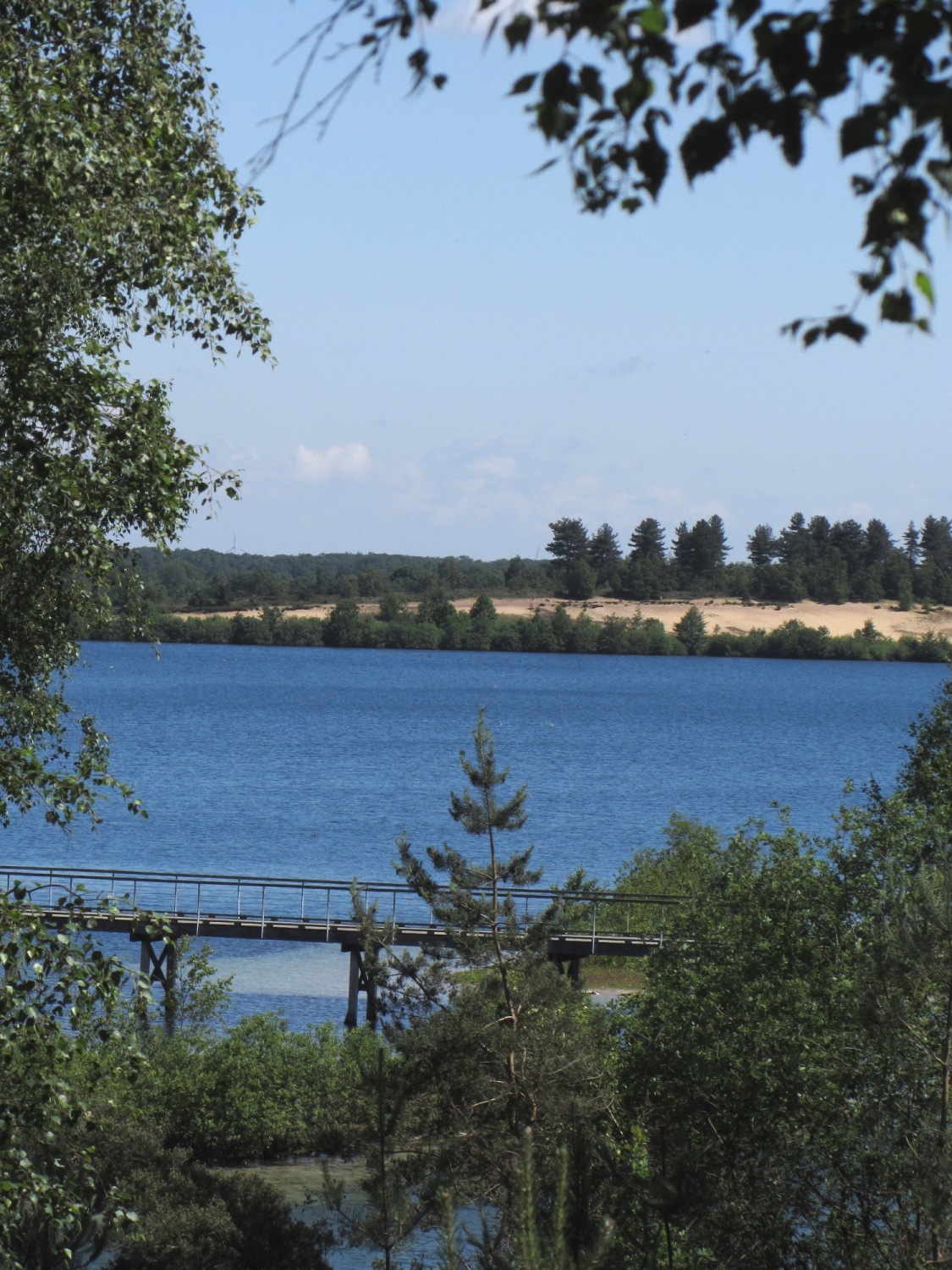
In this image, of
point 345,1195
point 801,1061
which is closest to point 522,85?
point 801,1061

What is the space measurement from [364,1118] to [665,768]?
6504cm

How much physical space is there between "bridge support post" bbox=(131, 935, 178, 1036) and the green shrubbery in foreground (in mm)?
2324

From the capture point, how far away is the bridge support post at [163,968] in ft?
94.9

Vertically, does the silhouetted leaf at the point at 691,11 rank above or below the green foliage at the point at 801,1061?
above

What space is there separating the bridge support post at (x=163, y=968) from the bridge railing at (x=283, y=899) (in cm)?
112

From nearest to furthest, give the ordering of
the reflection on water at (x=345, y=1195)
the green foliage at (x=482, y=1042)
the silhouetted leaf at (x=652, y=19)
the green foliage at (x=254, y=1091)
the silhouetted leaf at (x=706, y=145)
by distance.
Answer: the silhouetted leaf at (x=652, y=19) < the silhouetted leaf at (x=706, y=145) < the green foliage at (x=482, y=1042) < the reflection on water at (x=345, y=1195) < the green foliage at (x=254, y=1091)

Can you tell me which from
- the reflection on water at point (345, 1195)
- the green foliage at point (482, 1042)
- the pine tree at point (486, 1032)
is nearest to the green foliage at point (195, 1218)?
the reflection on water at point (345, 1195)

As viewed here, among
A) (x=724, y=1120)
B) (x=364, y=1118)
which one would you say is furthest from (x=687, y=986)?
(x=364, y=1118)

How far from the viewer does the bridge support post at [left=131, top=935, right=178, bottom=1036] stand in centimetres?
2894

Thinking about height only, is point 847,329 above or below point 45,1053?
above

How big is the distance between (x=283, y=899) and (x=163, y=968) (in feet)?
26.1

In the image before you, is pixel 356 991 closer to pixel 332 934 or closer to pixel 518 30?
pixel 332 934

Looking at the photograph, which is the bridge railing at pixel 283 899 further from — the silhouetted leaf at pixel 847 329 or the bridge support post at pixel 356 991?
the silhouetted leaf at pixel 847 329

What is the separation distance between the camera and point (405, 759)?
291ft
